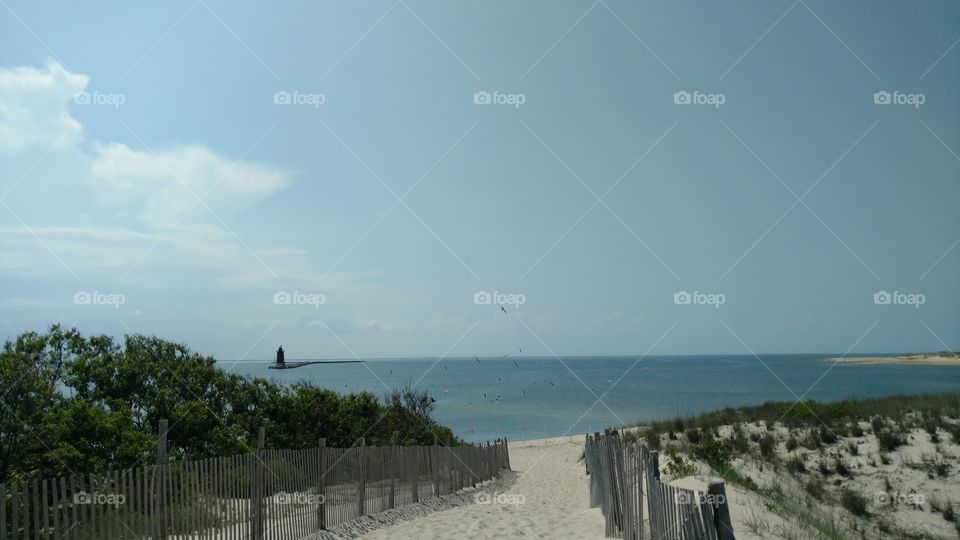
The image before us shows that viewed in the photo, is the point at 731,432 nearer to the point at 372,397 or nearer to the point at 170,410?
the point at 372,397

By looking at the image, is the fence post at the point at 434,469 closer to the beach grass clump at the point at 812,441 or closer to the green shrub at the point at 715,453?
the green shrub at the point at 715,453

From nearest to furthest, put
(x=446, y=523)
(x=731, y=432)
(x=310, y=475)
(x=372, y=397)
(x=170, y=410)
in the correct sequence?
(x=310, y=475)
(x=446, y=523)
(x=170, y=410)
(x=731, y=432)
(x=372, y=397)

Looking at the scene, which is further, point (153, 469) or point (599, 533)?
point (599, 533)

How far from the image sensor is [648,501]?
9516 mm

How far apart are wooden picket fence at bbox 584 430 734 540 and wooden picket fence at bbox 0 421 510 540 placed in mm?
4752

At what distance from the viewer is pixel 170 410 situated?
20.3 metres

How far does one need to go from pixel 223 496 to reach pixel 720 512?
6.83 metres

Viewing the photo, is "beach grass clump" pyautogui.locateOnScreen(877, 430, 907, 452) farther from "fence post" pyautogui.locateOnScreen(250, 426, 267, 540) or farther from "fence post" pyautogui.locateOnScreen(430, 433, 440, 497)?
"fence post" pyautogui.locateOnScreen(250, 426, 267, 540)

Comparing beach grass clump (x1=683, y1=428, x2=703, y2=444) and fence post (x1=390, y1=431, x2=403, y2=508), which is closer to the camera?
fence post (x1=390, y1=431, x2=403, y2=508)

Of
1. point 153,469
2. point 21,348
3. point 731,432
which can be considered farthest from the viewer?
point 731,432

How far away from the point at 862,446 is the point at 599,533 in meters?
9.75

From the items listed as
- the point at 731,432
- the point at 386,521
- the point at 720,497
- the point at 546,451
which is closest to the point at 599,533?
the point at 386,521

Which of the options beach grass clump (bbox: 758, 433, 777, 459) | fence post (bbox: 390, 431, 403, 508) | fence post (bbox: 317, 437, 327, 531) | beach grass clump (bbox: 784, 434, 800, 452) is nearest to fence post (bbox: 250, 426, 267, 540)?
fence post (bbox: 317, 437, 327, 531)

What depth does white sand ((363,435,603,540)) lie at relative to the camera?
13039 mm
